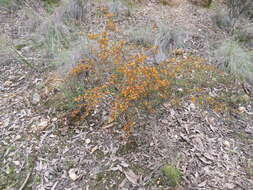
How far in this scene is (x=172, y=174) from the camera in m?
1.54

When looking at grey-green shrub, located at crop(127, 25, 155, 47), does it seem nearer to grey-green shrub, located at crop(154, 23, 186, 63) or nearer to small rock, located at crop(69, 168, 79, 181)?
grey-green shrub, located at crop(154, 23, 186, 63)

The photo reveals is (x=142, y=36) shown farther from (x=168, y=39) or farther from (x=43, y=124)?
(x=43, y=124)

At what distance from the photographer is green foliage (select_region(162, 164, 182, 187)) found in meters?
1.53

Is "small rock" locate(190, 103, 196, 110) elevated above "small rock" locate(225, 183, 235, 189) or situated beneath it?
elevated above

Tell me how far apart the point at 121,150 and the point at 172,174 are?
52 cm

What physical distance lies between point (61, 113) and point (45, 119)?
186 millimetres

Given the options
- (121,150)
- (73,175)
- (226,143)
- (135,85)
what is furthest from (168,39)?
(73,175)

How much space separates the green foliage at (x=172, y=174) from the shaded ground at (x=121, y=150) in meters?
0.04

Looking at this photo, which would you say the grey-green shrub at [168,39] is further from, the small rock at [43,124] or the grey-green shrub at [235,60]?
the small rock at [43,124]

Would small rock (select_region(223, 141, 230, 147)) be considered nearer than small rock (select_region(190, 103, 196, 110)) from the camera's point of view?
Yes

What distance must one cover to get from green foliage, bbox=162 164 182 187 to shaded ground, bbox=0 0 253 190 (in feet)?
0.13

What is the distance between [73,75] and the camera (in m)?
2.24

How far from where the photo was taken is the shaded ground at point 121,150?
1.62 m

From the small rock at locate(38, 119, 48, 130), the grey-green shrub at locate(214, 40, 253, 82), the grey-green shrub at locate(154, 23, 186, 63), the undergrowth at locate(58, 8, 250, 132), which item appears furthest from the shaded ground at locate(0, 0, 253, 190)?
the grey-green shrub at locate(154, 23, 186, 63)
